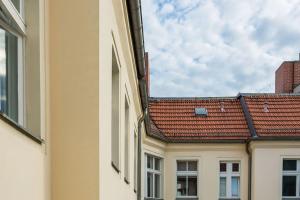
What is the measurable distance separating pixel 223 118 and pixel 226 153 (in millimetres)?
1724

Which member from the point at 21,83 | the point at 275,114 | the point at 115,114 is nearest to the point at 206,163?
the point at 275,114

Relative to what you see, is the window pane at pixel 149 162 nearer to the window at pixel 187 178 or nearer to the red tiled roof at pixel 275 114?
the window at pixel 187 178

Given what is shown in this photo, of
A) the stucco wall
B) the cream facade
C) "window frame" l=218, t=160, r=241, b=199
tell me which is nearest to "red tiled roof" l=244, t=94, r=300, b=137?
the cream facade

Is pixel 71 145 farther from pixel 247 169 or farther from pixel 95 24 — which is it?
pixel 247 169

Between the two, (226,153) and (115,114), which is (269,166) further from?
(115,114)

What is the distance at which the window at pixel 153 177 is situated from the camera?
13.6 m

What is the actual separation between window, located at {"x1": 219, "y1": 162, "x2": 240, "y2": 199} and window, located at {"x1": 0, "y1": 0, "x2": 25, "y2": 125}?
13.3 meters

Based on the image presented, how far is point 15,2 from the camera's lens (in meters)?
2.40

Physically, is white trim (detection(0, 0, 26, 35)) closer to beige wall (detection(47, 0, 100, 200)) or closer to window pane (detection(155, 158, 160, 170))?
beige wall (detection(47, 0, 100, 200))

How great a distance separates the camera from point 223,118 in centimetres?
1538

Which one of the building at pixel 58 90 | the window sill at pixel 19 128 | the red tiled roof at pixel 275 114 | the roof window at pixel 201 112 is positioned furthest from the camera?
the roof window at pixel 201 112

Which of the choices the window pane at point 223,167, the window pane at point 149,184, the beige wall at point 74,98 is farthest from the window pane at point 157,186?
the beige wall at point 74,98

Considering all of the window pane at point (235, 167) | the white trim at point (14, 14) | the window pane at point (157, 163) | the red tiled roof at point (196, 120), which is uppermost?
the white trim at point (14, 14)

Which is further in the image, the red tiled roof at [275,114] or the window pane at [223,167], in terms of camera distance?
the window pane at [223,167]
